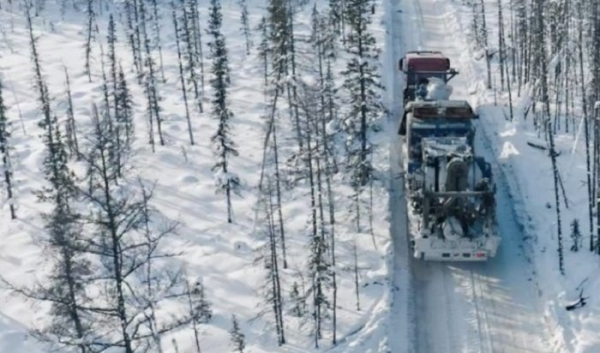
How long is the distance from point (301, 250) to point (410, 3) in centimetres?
4042

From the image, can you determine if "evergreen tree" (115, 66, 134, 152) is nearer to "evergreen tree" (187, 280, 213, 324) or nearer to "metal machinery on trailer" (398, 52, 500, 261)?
"evergreen tree" (187, 280, 213, 324)

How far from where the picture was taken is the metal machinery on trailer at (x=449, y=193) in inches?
1102

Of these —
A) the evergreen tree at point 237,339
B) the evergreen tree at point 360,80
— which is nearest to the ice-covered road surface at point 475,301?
the evergreen tree at point 360,80

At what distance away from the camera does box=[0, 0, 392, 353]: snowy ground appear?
92.1ft

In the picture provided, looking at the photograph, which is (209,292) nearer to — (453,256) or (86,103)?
(453,256)

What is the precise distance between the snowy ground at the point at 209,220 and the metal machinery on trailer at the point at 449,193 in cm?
217

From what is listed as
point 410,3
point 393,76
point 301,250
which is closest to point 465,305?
point 301,250

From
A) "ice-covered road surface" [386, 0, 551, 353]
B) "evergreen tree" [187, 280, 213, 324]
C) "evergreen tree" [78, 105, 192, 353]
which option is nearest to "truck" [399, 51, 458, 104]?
"ice-covered road surface" [386, 0, 551, 353]

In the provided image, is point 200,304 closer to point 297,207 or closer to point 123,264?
point 123,264

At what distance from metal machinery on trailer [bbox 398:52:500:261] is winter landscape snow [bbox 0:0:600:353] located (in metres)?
1.43

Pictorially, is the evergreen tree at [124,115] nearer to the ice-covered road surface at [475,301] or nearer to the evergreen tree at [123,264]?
the evergreen tree at [123,264]

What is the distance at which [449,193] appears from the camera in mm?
28172

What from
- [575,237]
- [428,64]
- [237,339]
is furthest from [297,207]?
[237,339]

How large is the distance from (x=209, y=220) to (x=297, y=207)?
173 inches
